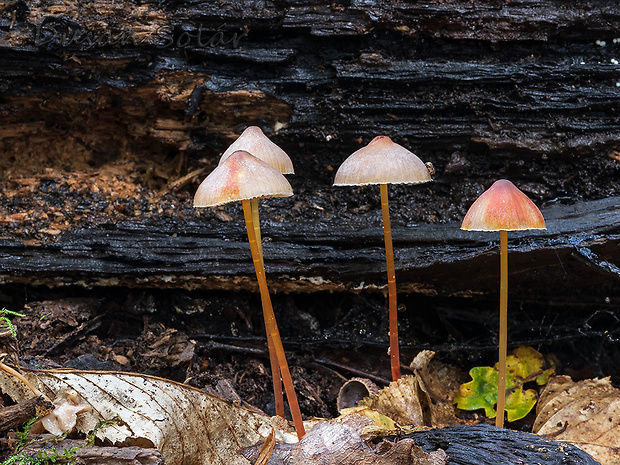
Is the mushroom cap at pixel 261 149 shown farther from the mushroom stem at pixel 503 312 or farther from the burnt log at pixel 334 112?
the mushroom stem at pixel 503 312

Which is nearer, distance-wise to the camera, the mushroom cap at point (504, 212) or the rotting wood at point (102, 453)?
the rotting wood at point (102, 453)

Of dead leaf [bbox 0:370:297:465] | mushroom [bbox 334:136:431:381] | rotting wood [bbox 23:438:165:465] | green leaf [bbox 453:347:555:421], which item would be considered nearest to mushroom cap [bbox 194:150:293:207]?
mushroom [bbox 334:136:431:381]

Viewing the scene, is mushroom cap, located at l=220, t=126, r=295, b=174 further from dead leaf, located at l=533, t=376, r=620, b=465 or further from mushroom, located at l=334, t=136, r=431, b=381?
dead leaf, located at l=533, t=376, r=620, b=465

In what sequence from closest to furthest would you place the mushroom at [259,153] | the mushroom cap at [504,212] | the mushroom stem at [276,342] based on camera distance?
the mushroom cap at [504,212] → the mushroom stem at [276,342] → the mushroom at [259,153]

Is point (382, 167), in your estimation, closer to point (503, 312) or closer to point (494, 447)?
point (503, 312)

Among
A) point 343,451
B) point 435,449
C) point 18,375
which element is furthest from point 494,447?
point 18,375

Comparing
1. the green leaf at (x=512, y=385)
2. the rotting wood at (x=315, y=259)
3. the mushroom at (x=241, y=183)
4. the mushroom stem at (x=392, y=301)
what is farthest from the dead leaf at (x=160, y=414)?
the green leaf at (x=512, y=385)

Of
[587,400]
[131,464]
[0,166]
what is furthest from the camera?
[0,166]

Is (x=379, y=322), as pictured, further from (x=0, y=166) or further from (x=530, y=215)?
(x=0, y=166)

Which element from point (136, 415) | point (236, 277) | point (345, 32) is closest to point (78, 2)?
point (345, 32)
